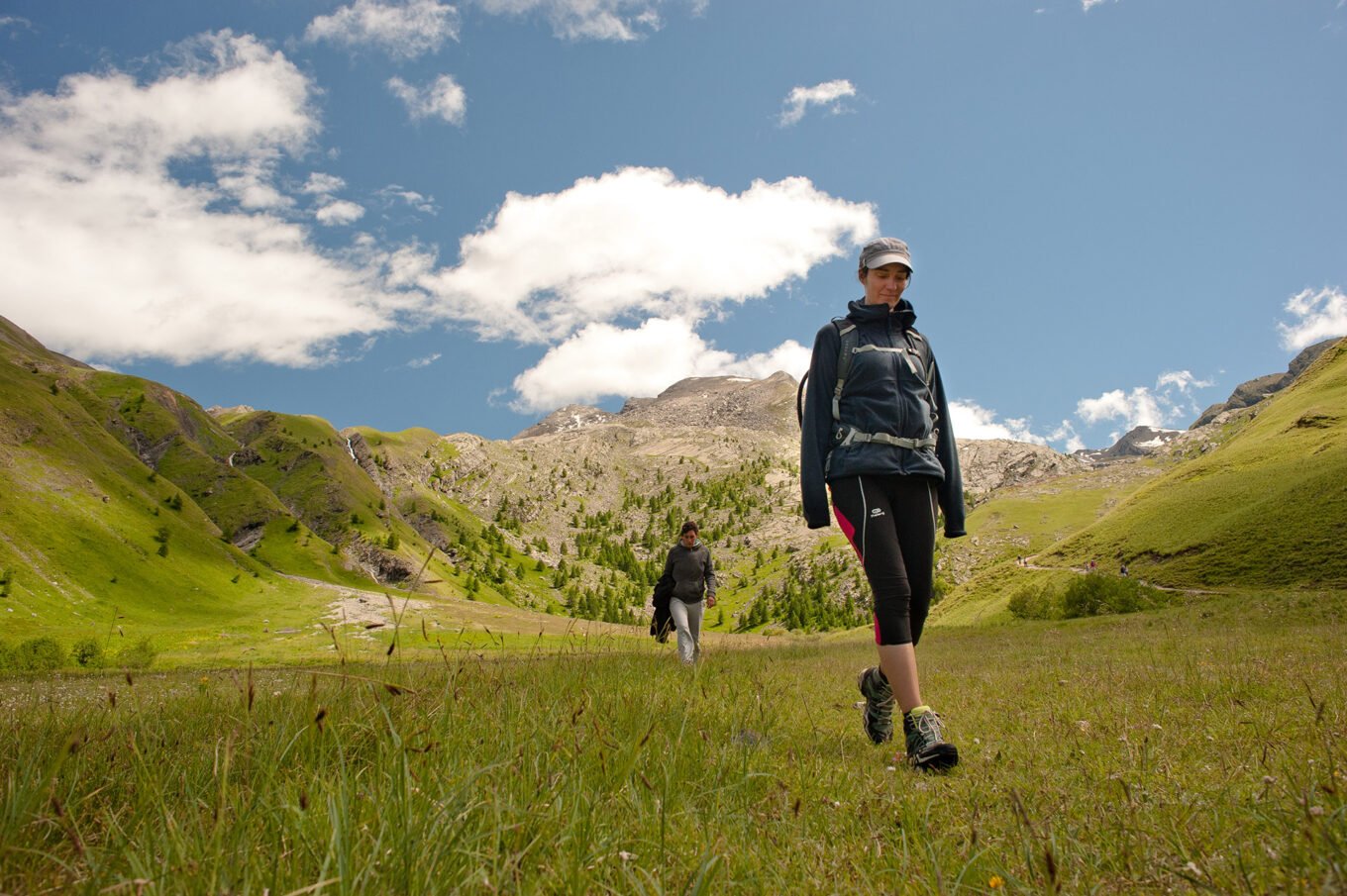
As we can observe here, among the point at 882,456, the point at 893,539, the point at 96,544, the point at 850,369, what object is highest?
the point at 96,544

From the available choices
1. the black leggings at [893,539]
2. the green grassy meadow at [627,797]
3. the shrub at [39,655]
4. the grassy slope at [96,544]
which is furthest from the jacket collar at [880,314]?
the grassy slope at [96,544]

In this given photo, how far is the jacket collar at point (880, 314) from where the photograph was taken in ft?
21.3

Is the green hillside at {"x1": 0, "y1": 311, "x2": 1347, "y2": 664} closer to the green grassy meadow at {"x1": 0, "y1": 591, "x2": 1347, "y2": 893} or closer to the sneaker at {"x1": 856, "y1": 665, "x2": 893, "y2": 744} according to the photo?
the green grassy meadow at {"x1": 0, "y1": 591, "x2": 1347, "y2": 893}

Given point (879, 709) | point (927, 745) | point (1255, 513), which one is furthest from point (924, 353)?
point (1255, 513)

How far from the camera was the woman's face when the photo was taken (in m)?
6.46

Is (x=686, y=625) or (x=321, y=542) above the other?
(x=321, y=542)

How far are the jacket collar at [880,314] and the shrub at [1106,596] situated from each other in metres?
43.9

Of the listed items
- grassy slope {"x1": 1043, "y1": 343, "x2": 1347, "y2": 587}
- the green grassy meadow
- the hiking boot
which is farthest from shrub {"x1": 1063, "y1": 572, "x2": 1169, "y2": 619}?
the hiking boot

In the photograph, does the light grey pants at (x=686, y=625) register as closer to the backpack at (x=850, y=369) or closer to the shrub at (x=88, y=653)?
the backpack at (x=850, y=369)

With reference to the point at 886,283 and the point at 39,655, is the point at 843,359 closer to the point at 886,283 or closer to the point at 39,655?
the point at 886,283

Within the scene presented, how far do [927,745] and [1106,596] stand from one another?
152 feet

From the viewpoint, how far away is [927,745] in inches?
192

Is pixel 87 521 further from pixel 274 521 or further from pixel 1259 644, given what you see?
pixel 1259 644

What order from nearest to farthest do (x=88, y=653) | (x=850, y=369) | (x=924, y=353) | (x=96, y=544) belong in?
1. (x=850, y=369)
2. (x=924, y=353)
3. (x=88, y=653)
4. (x=96, y=544)
